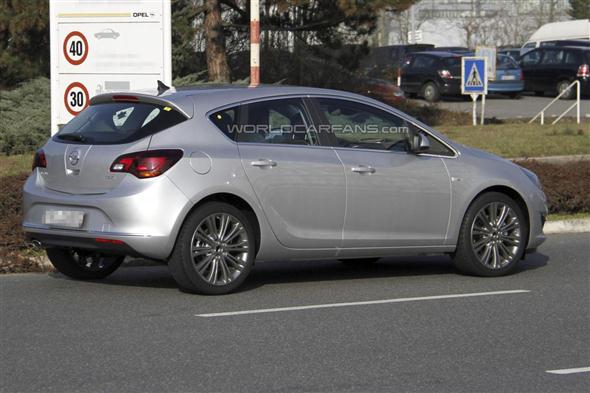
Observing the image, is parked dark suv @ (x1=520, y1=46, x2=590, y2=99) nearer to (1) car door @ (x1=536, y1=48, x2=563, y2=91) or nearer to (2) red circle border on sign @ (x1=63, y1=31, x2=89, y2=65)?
(1) car door @ (x1=536, y1=48, x2=563, y2=91)

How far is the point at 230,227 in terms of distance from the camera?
9.06 meters

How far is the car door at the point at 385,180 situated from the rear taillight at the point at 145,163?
5.07 ft

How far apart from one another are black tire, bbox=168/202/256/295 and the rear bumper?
10 cm

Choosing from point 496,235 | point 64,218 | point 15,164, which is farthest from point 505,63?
point 64,218

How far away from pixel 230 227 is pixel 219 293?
1.71 ft

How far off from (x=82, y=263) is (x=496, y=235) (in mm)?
3556

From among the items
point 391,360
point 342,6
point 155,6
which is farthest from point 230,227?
point 342,6

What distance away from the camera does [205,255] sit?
353 inches

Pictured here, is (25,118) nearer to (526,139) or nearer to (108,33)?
(108,33)

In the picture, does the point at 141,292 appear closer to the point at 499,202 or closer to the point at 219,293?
the point at 219,293

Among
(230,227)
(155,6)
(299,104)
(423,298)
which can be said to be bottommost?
(423,298)

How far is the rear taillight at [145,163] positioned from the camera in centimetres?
873

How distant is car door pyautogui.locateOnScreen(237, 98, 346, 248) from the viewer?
9.21m

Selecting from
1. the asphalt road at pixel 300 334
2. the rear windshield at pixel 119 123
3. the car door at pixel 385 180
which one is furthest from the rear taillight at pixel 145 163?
the car door at pixel 385 180
